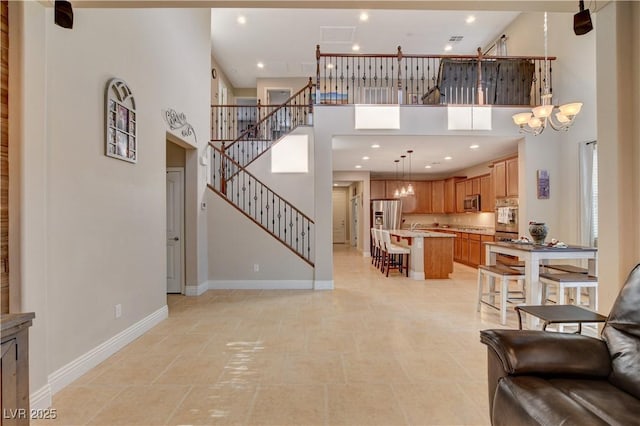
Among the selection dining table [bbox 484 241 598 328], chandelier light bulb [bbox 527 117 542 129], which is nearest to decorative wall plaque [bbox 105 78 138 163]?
dining table [bbox 484 241 598 328]

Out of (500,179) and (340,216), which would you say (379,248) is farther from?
(340,216)

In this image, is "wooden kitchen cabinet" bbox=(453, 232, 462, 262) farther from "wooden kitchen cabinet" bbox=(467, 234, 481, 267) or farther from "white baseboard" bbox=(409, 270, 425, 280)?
"white baseboard" bbox=(409, 270, 425, 280)

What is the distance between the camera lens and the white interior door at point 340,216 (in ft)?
44.8

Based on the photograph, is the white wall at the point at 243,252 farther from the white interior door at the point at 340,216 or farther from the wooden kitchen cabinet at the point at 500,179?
the white interior door at the point at 340,216

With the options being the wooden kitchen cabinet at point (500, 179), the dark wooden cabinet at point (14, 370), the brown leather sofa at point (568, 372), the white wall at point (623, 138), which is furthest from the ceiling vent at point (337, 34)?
the dark wooden cabinet at point (14, 370)

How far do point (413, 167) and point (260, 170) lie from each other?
4.68 metres

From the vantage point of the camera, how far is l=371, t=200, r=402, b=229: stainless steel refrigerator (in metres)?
9.84

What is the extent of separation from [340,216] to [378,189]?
3.75 m

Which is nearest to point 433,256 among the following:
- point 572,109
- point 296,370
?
point 572,109

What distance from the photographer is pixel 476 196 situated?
830cm

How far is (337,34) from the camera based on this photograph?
7.43 meters

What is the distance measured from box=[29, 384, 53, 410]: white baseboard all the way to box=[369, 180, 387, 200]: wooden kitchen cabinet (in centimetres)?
903

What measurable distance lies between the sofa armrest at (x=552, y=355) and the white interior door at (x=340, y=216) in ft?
39.1

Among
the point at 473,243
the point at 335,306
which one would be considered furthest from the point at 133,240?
the point at 473,243
